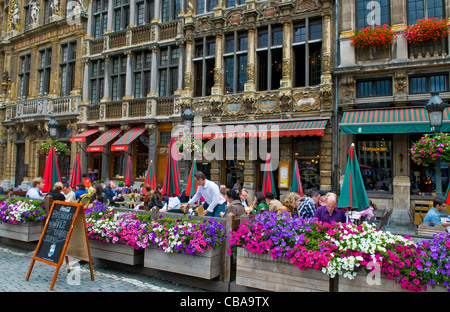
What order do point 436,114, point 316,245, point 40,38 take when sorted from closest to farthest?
point 316,245 → point 436,114 → point 40,38

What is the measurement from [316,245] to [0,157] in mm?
29460

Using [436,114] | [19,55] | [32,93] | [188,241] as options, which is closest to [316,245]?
[188,241]

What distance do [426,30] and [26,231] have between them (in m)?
14.2

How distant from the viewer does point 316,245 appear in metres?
4.51

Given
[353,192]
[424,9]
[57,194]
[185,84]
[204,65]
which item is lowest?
[57,194]

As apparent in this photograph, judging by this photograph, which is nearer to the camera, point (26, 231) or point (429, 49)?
point (26, 231)

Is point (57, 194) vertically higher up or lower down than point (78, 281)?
higher up

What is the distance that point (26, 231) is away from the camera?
24.9 feet

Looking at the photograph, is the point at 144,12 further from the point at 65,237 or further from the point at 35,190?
the point at 65,237

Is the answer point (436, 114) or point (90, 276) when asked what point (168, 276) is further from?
point (436, 114)

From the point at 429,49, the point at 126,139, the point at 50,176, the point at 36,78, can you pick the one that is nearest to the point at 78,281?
the point at 50,176

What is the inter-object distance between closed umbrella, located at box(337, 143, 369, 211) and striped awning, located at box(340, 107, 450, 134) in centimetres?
713

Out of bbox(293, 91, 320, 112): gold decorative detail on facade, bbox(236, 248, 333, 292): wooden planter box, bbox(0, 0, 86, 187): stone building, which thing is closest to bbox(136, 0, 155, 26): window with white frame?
bbox(0, 0, 86, 187): stone building

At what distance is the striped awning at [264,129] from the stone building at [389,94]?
107cm
